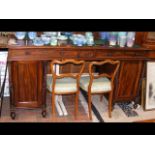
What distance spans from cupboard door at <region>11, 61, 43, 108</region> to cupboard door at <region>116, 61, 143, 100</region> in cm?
78

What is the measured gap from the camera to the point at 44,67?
2408 mm

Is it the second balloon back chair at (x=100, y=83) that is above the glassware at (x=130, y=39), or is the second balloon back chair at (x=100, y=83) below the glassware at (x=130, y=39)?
below

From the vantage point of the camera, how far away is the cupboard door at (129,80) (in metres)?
2.66

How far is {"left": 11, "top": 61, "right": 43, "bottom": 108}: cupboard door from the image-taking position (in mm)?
2371

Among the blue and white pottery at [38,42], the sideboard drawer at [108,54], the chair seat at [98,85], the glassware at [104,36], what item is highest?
the glassware at [104,36]

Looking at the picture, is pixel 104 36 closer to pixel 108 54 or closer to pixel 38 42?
pixel 108 54

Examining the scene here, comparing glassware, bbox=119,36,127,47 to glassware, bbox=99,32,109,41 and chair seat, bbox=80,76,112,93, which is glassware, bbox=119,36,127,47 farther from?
chair seat, bbox=80,76,112,93

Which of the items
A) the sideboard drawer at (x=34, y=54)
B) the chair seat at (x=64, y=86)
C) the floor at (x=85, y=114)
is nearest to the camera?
the sideboard drawer at (x=34, y=54)

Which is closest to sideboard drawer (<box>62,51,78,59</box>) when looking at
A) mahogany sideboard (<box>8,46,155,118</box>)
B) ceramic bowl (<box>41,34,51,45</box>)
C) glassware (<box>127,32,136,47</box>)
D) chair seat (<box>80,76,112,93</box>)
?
mahogany sideboard (<box>8,46,155,118</box>)

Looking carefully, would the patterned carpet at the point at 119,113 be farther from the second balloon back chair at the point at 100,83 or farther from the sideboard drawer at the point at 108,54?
the sideboard drawer at the point at 108,54

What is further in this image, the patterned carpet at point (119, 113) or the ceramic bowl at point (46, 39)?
the patterned carpet at point (119, 113)

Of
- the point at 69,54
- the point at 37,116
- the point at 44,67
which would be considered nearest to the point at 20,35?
the point at 44,67

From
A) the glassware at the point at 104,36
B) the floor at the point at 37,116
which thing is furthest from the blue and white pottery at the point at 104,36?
the floor at the point at 37,116

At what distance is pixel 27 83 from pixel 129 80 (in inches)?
39.0
